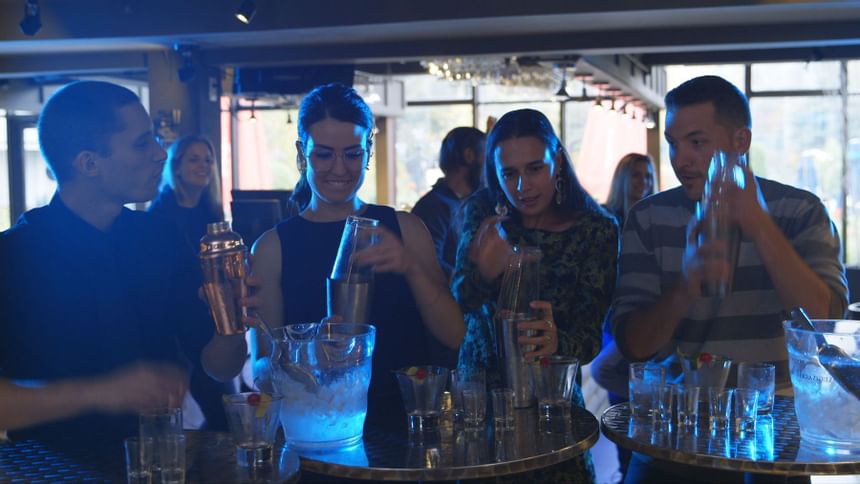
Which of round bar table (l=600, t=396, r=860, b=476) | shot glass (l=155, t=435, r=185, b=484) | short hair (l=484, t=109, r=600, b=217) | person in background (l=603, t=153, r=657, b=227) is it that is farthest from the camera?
person in background (l=603, t=153, r=657, b=227)

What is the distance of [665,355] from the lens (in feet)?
6.95

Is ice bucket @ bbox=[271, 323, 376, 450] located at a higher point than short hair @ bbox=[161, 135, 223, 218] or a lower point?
lower

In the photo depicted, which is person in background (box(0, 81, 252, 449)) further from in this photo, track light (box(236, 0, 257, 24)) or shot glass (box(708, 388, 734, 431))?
track light (box(236, 0, 257, 24))

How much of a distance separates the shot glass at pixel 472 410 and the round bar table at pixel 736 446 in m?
0.25

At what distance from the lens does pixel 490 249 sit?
2080 mm

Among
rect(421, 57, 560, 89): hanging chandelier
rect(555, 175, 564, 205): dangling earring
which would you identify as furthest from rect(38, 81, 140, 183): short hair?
rect(421, 57, 560, 89): hanging chandelier

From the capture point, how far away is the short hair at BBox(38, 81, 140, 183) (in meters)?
2.00

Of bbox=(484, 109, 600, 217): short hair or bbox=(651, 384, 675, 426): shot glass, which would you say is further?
bbox=(484, 109, 600, 217): short hair

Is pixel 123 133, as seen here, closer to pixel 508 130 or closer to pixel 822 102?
pixel 508 130

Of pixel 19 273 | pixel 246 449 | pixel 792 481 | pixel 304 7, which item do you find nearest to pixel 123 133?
pixel 19 273

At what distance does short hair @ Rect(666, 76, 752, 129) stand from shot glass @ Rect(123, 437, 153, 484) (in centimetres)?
138

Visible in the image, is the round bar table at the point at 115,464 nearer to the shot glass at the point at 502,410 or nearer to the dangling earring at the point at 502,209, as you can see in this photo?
the shot glass at the point at 502,410

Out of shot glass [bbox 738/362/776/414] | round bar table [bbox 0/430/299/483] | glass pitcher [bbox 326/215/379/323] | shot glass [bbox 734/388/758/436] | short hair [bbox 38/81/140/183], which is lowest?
round bar table [bbox 0/430/299/483]

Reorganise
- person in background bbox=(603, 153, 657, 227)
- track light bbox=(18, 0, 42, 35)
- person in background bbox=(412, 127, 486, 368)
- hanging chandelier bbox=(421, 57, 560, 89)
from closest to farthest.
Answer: person in background bbox=(412, 127, 486, 368) < person in background bbox=(603, 153, 657, 227) < track light bbox=(18, 0, 42, 35) < hanging chandelier bbox=(421, 57, 560, 89)
